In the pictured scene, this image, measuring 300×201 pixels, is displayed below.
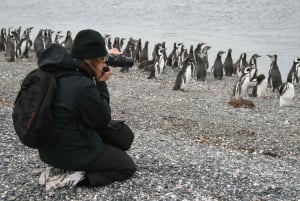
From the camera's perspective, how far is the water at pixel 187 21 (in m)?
30.0

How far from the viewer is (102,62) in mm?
4758

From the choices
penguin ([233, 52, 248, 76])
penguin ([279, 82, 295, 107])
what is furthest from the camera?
penguin ([233, 52, 248, 76])

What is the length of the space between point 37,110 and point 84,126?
467 mm

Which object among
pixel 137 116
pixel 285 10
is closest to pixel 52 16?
→ pixel 285 10

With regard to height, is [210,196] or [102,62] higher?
[102,62]

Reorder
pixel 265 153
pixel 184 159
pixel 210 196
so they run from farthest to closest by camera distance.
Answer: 1. pixel 265 153
2. pixel 184 159
3. pixel 210 196

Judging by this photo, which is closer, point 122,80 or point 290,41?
point 122,80

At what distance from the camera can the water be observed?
98.4 ft

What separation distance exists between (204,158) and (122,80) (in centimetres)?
981

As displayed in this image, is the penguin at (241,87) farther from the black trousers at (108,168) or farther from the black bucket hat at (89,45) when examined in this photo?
the black bucket hat at (89,45)

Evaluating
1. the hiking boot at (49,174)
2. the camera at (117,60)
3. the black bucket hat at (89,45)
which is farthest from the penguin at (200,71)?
the black bucket hat at (89,45)

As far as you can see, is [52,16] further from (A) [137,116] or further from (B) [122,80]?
(A) [137,116]

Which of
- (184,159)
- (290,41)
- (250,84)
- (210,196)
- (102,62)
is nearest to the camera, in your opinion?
(102,62)

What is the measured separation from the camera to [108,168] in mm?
5039
